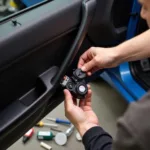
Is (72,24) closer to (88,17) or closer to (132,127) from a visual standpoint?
(88,17)

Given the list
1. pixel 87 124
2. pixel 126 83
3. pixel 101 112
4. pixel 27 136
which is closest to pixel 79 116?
pixel 87 124

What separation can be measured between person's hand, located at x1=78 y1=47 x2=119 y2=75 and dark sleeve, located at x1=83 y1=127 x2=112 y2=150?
310 millimetres

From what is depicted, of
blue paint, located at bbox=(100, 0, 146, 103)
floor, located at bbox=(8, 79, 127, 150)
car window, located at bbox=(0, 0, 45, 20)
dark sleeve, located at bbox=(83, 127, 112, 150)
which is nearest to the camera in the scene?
dark sleeve, located at bbox=(83, 127, 112, 150)

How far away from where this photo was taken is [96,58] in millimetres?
1122

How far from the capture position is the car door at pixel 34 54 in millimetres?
810

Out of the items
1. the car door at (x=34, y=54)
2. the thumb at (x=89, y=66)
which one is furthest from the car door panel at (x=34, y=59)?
the thumb at (x=89, y=66)

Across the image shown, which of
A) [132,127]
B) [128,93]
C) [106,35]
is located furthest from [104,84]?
[132,127]

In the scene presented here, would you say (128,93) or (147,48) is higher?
(147,48)

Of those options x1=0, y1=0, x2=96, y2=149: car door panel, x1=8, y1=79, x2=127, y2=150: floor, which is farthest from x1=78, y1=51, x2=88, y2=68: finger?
x1=8, y1=79, x2=127, y2=150: floor

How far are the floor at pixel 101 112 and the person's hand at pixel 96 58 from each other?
582 millimetres

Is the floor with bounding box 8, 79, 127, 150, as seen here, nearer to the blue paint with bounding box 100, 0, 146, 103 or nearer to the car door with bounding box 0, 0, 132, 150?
the blue paint with bounding box 100, 0, 146, 103

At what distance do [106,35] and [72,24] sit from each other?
0.38m

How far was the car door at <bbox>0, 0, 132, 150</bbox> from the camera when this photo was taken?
0.81m

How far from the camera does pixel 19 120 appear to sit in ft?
2.93
